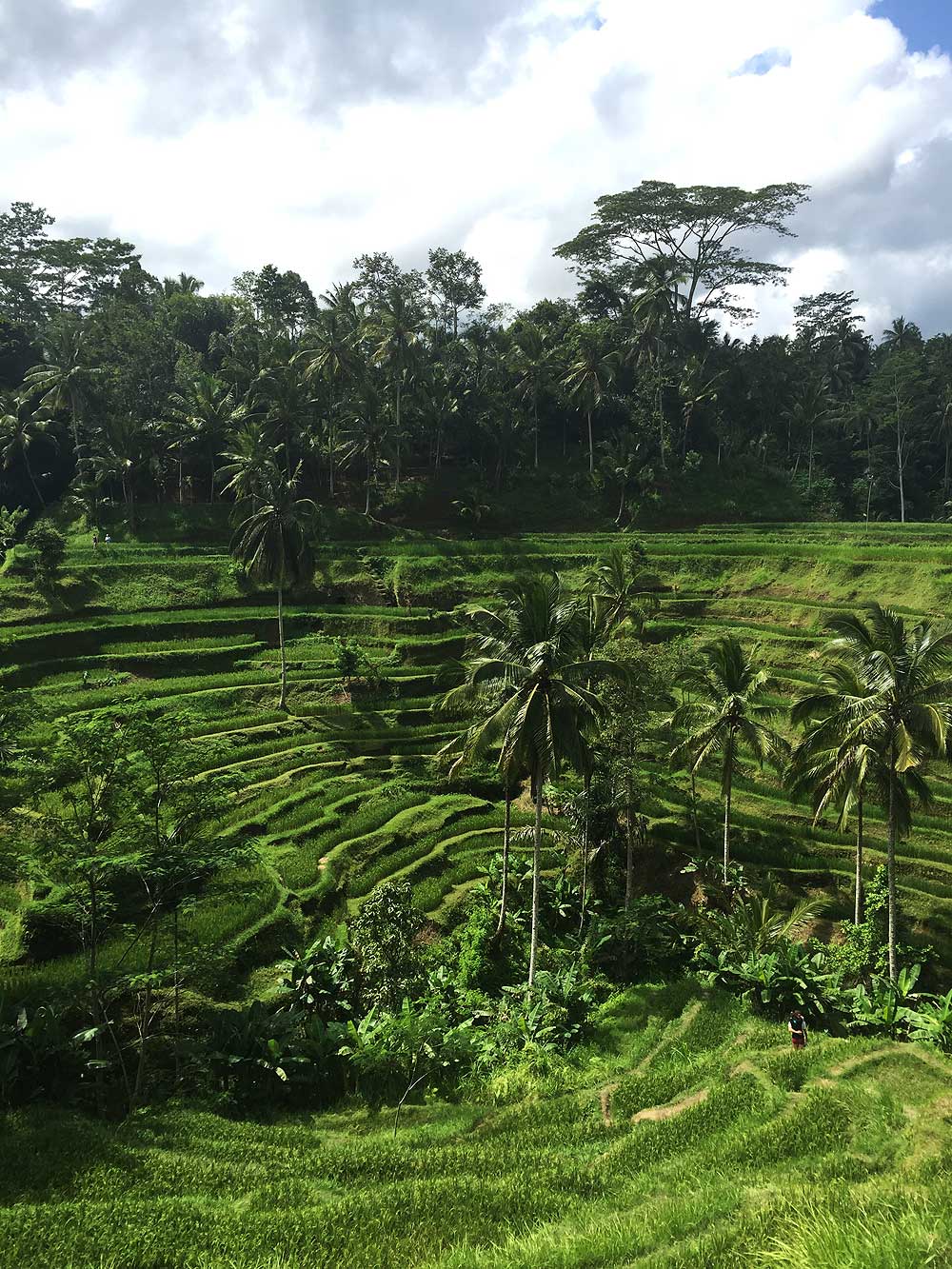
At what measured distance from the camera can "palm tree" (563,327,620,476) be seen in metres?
65.0

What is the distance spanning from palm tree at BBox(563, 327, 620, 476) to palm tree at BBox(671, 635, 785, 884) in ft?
139

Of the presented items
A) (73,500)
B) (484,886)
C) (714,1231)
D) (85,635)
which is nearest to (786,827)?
(484,886)

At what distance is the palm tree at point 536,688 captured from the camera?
18.6 m

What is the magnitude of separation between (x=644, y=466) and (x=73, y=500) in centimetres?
4780

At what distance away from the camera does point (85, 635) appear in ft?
134

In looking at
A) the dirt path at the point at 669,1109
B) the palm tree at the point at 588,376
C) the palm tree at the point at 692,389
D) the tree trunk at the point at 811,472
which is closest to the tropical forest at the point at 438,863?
the dirt path at the point at 669,1109

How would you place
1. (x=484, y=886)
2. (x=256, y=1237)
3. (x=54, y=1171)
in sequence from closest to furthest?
(x=256, y=1237) → (x=54, y=1171) → (x=484, y=886)

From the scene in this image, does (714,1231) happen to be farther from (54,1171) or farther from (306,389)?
(306,389)

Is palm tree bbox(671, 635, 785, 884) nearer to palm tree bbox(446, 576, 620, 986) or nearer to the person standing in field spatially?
palm tree bbox(446, 576, 620, 986)

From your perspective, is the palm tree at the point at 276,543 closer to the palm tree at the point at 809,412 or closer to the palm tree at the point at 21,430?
the palm tree at the point at 21,430

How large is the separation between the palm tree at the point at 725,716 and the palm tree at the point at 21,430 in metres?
54.3

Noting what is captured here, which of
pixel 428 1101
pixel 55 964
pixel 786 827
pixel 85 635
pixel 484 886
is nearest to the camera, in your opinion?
pixel 428 1101

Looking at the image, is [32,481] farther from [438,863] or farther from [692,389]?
[692,389]

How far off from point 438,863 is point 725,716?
1154 centimetres
